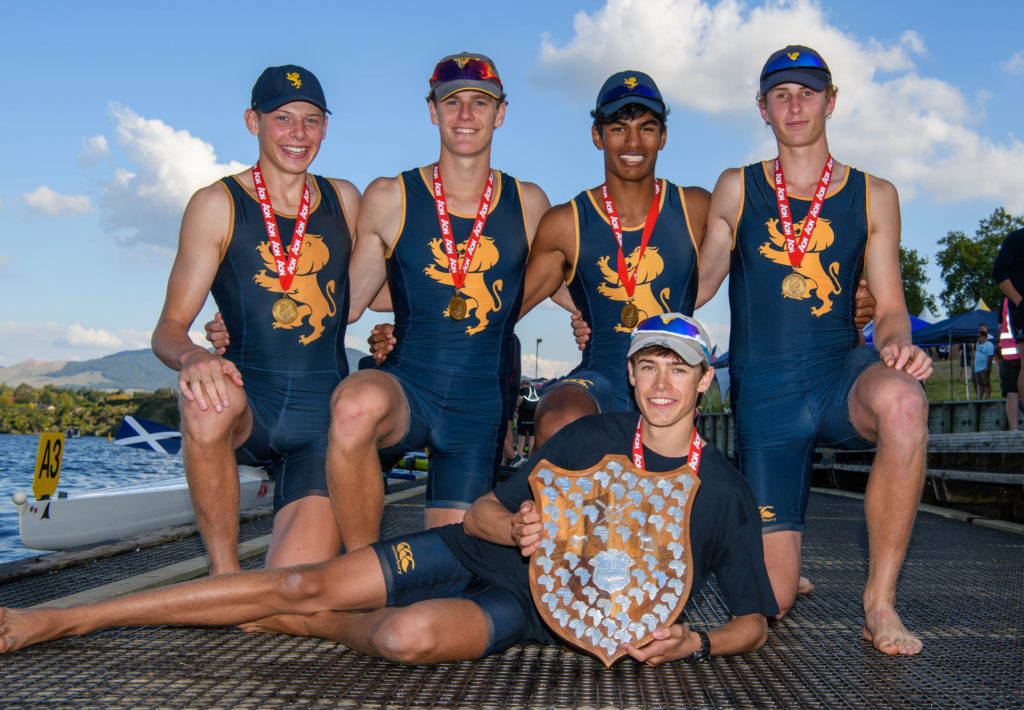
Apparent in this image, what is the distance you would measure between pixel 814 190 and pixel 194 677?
3.81 m

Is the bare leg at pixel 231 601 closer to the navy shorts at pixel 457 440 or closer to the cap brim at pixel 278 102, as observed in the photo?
the navy shorts at pixel 457 440

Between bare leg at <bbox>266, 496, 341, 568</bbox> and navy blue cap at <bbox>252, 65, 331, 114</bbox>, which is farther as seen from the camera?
navy blue cap at <bbox>252, 65, 331, 114</bbox>

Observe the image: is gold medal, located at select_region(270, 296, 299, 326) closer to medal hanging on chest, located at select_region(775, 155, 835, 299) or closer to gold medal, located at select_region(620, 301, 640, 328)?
gold medal, located at select_region(620, 301, 640, 328)

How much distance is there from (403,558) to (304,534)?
103cm

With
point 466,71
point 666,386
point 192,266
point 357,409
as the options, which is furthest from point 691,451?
Answer: point 192,266

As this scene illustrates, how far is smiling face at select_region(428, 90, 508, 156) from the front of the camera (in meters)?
4.77

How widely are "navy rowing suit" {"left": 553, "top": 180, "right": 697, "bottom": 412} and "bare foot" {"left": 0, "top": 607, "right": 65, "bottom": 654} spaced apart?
275cm

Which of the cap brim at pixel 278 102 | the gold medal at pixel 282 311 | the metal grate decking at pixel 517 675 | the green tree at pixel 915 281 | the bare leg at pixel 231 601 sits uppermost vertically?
the green tree at pixel 915 281

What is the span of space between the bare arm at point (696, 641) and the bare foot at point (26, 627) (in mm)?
2069

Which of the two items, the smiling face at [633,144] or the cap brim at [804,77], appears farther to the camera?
the smiling face at [633,144]

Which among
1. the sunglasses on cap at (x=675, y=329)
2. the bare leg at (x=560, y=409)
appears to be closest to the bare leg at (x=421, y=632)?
the bare leg at (x=560, y=409)

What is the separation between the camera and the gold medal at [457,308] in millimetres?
4695

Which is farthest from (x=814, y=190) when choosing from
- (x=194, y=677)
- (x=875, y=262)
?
(x=194, y=677)

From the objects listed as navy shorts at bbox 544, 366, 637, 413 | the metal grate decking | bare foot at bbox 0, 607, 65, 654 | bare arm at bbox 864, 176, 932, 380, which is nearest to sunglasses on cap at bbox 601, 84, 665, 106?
bare arm at bbox 864, 176, 932, 380
